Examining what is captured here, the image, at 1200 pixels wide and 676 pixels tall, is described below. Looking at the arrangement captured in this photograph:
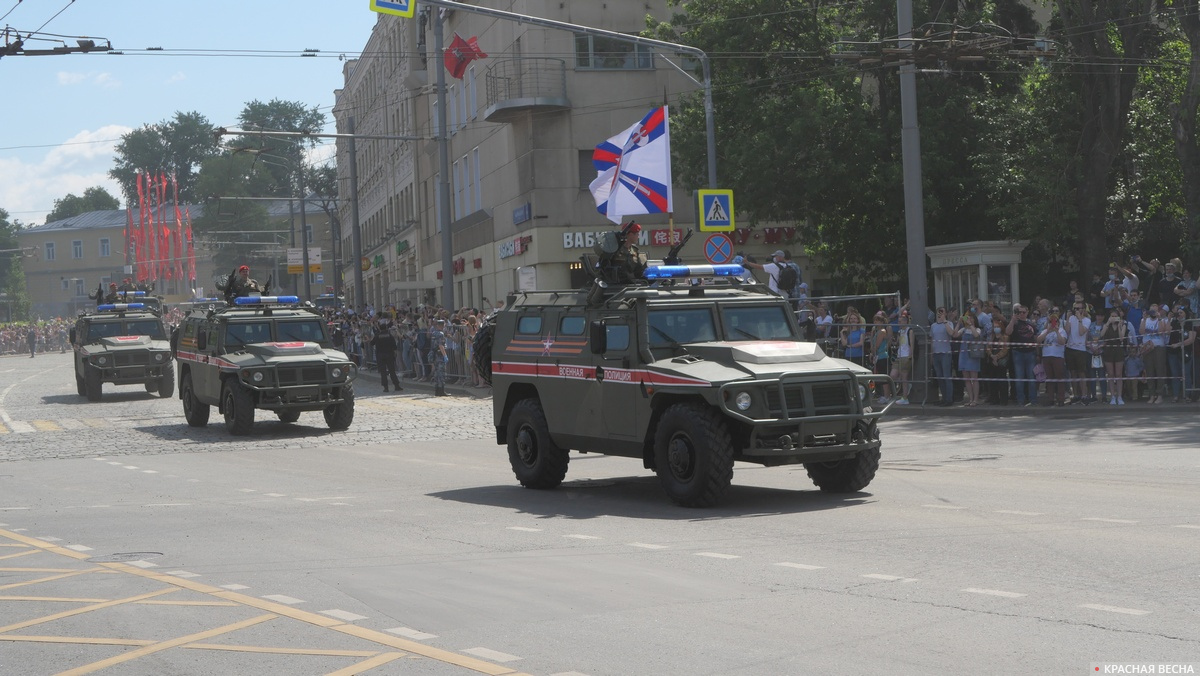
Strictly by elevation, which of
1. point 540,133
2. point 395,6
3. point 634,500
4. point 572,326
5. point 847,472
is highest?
point 540,133

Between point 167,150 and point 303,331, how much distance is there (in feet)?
364

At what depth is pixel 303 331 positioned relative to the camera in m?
25.4

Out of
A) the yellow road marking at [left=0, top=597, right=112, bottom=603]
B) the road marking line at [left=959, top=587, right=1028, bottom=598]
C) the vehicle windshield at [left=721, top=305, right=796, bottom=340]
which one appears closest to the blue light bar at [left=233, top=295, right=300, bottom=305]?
the vehicle windshield at [left=721, top=305, right=796, bottom=340]

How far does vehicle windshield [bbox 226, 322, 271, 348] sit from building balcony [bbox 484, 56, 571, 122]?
20211mm

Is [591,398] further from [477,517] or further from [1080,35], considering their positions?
[1080,35]

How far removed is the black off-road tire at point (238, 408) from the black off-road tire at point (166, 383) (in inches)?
459

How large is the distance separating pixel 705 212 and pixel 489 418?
545 centimetres

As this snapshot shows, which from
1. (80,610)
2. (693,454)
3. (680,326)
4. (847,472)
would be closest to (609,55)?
(680,326)

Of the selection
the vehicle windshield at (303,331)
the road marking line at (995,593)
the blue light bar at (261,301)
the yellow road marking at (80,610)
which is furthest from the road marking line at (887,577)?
the blue light bar at (261,301)

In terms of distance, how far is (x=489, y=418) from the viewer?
26562 mm

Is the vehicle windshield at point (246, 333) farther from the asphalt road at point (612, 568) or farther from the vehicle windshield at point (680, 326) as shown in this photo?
the vehicle windshield at point (680, 326)

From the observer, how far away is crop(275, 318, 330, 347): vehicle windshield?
25.2 m

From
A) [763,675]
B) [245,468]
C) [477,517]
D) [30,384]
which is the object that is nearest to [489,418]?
[245,468]

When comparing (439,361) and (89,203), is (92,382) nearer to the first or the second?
(439,361)
